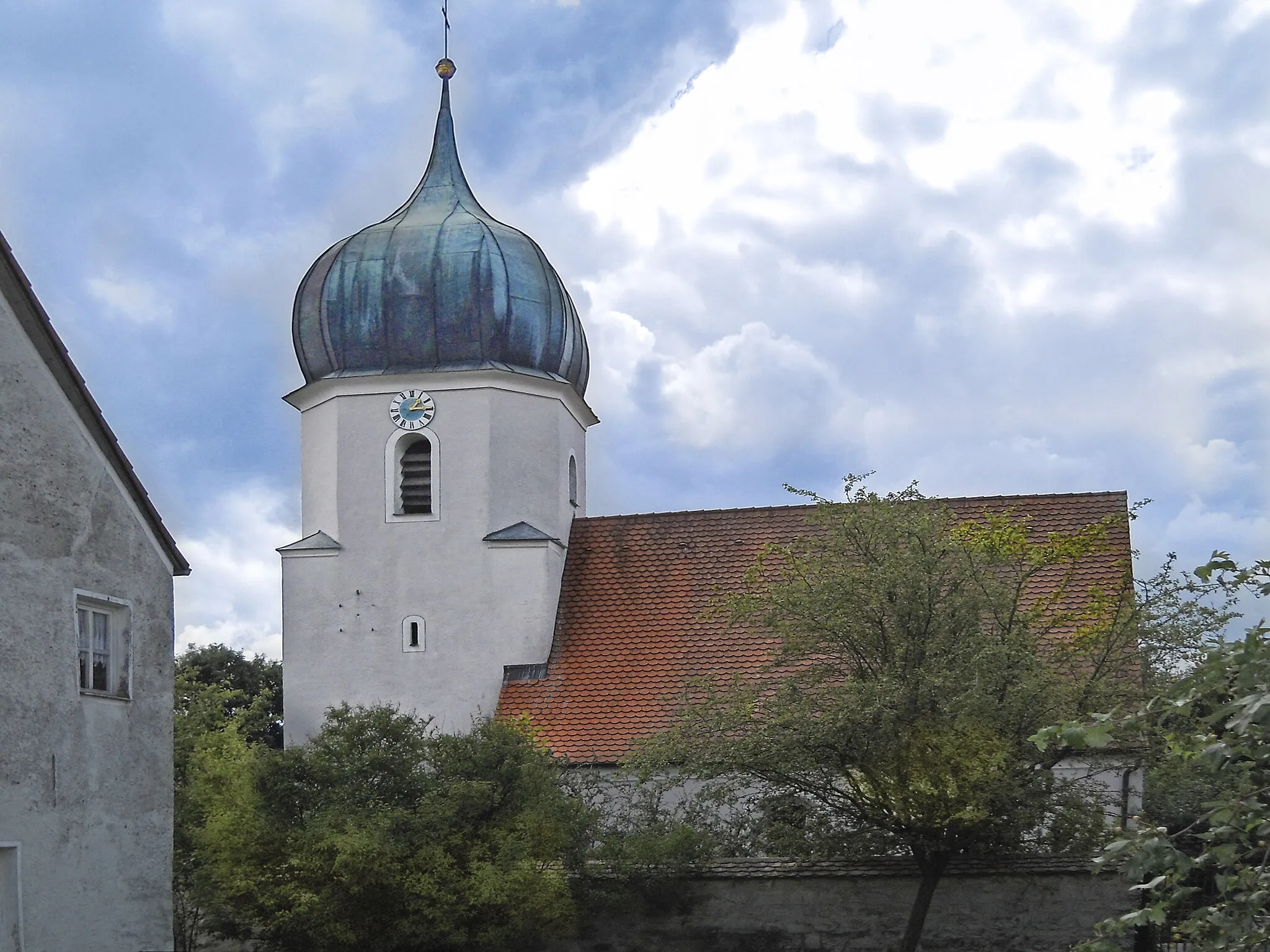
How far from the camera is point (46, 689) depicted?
15656 millimetres

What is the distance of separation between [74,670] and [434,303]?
15614 mm

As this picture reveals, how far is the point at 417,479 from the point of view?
30719mm

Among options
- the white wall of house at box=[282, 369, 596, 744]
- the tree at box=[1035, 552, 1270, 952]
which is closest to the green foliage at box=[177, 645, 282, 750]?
the white wall of house at box=[282, 369, 596, 744]

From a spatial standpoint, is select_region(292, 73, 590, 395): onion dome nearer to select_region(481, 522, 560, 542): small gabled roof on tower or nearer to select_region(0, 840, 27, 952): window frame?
select_region(481, 522, 560, 542): small gabled roof on tower

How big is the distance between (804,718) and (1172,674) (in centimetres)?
438

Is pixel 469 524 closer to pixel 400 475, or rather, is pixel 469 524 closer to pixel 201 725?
pixel 400 475

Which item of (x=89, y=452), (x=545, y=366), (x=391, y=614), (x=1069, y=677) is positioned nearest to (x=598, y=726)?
(x=391, y=614)

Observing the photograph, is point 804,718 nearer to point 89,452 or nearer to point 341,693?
point 89,452

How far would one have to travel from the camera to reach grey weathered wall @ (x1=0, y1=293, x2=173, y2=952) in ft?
50.3

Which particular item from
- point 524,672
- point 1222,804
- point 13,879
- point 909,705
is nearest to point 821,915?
point 909,705

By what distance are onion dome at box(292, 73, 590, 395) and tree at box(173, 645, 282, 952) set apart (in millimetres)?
6593

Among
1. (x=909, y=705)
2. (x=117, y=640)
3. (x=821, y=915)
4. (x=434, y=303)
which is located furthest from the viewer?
(x=434, y=303)

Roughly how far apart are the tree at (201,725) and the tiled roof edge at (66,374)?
13.2 ft

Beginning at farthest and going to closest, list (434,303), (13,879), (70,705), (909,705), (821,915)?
(434,303) → (821,915) → (909,705) → (70,705) → (13,879)
